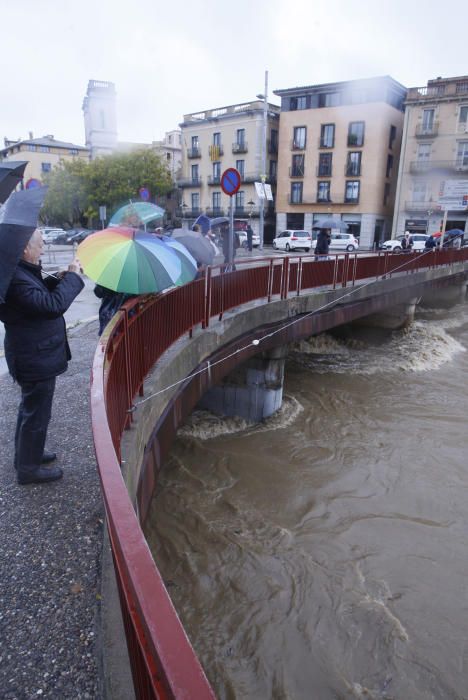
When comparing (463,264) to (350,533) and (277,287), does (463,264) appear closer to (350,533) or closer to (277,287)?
(277,287)

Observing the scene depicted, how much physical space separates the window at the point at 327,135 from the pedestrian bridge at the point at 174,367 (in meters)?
30.4

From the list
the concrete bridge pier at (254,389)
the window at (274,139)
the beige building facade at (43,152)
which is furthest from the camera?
the beige building facade at (43,152)

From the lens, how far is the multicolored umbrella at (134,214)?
482 centimetres

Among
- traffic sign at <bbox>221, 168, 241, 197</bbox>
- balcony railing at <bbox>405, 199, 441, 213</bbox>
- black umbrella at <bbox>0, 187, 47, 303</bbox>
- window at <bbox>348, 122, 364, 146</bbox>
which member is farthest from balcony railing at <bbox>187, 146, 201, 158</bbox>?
black umbrella at <bbox>0, 187, 47, 303</bbox>

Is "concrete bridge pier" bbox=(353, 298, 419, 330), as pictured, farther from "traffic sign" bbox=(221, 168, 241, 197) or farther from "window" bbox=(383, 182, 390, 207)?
"window" bbox=(383, 182, 390, 207)

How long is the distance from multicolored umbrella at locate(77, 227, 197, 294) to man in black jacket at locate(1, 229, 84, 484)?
43cm

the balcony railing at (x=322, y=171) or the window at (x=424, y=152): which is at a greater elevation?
the window at (x=424, y=152)

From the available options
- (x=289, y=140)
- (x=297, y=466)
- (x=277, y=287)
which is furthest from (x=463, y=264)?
(x=289, y=140)

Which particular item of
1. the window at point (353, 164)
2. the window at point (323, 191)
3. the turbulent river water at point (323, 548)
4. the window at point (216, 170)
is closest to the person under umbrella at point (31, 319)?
Result: the turbulent river water at point (323, 548)

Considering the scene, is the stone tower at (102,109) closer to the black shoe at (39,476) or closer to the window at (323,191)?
the black shoe at (39,476)

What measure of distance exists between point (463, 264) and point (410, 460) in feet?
51.5

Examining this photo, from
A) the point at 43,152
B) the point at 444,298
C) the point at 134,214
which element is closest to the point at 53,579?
the point at 134,214

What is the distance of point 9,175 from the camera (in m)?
3.26

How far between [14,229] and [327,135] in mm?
44304
